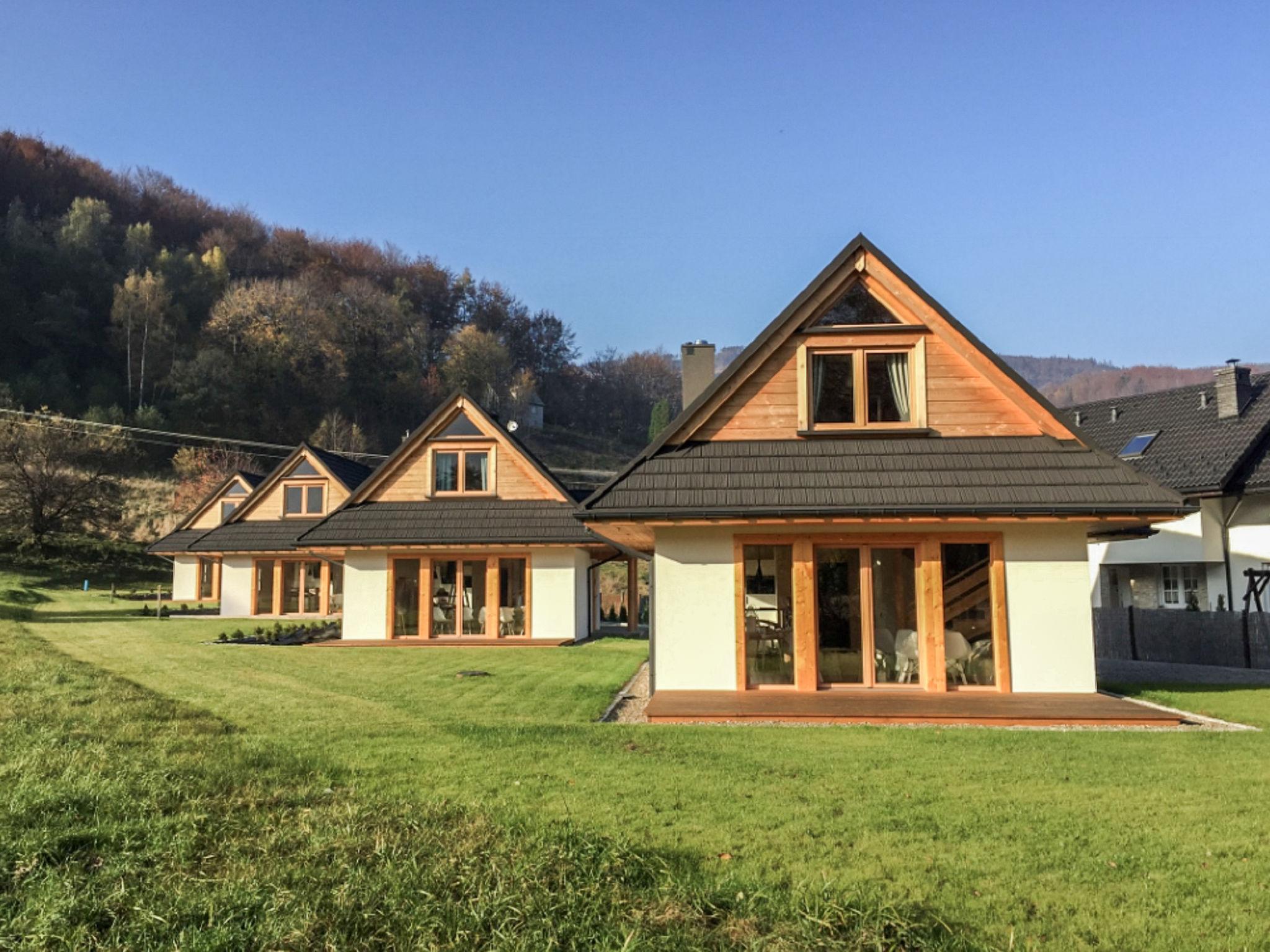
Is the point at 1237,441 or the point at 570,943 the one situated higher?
the point at 1237,441

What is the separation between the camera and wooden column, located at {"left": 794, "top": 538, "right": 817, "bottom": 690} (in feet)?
37.2

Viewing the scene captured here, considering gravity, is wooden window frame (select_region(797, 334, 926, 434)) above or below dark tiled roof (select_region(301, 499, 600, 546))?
above

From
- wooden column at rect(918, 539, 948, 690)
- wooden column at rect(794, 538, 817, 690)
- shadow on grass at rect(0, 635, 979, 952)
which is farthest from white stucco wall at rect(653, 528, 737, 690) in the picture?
shadow on grass at rect(0, 635, 979, 952)

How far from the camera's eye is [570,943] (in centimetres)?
378

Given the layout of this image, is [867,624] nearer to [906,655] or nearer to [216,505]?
[906,655]

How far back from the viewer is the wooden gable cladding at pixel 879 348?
12.1 meters

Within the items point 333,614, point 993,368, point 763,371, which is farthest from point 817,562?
point 333,614

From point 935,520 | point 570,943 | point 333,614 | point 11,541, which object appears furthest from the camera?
point 11,541

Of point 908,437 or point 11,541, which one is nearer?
point 908,437

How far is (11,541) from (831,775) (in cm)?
4375

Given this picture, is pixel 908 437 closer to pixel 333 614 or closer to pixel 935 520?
pixel 935 520

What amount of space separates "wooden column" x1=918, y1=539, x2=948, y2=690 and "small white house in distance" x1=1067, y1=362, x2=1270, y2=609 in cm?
784

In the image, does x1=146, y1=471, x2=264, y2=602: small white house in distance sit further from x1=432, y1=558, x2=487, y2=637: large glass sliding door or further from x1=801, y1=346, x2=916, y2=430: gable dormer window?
x1=801, y1=346, x2=916, y2=430: gable dormer window

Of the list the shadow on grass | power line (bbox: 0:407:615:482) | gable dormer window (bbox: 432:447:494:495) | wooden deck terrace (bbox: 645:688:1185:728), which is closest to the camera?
the shadow on grass
